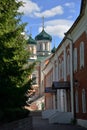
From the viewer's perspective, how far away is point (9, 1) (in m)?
22.0

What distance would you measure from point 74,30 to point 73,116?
286 inches

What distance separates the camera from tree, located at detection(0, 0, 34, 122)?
1741cm

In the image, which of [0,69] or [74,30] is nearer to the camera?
[0,69]

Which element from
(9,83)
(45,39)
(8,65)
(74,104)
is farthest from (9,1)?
(45,39)

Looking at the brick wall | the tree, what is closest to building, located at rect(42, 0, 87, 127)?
the tree

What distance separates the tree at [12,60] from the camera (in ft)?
57.1

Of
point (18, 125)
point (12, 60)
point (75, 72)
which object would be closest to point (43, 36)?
point (75, 72)

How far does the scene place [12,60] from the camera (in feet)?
68.2

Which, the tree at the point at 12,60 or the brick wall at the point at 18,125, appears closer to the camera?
the brick wall at the point at 18,125

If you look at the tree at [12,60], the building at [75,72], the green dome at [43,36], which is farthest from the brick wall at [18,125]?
the green dome at [43,36]

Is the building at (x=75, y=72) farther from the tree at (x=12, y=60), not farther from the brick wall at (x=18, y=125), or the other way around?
the brick wall at (x=18, y=125)

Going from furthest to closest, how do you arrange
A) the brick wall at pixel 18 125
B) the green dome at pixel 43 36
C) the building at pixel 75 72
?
the green dome at pixel 43 36, the building at pixel 75 72, the brick wall at pixel 18 125

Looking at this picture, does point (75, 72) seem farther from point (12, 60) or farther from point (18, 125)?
point (18, 125)

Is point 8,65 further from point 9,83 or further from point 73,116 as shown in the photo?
point 73,116
